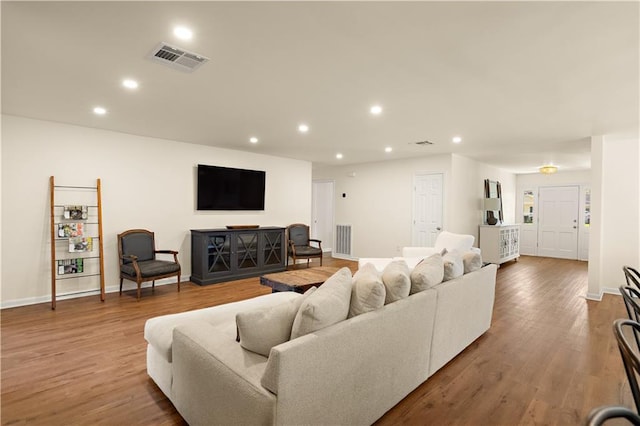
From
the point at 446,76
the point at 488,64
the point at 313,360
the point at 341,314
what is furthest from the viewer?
the point at 446,76

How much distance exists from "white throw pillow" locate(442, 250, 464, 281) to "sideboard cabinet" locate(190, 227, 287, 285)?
3.84 meters

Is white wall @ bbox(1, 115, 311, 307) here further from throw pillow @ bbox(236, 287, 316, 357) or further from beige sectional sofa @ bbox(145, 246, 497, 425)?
throw pillow @ bbox(236, 287, 316, 357)

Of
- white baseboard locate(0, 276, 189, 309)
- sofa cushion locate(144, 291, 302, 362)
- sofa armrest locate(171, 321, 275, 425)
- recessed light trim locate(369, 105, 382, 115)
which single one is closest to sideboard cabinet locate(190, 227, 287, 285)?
white baseboard locate(0, 276, 189, 309)

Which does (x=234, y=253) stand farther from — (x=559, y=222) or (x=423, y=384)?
(x=559, y=222)

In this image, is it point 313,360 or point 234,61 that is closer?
point 313,360

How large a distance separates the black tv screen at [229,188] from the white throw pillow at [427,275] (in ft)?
14.2

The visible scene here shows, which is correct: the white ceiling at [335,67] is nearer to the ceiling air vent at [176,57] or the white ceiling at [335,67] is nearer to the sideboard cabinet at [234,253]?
the ceiling air vent at [176,57]

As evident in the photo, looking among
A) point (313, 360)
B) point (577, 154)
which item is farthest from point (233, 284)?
point (577, 154)

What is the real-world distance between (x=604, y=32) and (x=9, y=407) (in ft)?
14.6

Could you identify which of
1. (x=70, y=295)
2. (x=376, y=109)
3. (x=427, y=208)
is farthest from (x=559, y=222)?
(x=70, y=295)

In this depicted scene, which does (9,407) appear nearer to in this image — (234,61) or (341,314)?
(341,314)

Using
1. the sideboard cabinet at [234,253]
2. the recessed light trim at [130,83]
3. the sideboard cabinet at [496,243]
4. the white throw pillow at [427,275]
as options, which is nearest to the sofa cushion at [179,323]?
the white throw pillow at [427,275]

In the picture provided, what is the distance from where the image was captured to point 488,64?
2.51m

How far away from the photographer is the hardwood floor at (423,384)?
81.1 inches
